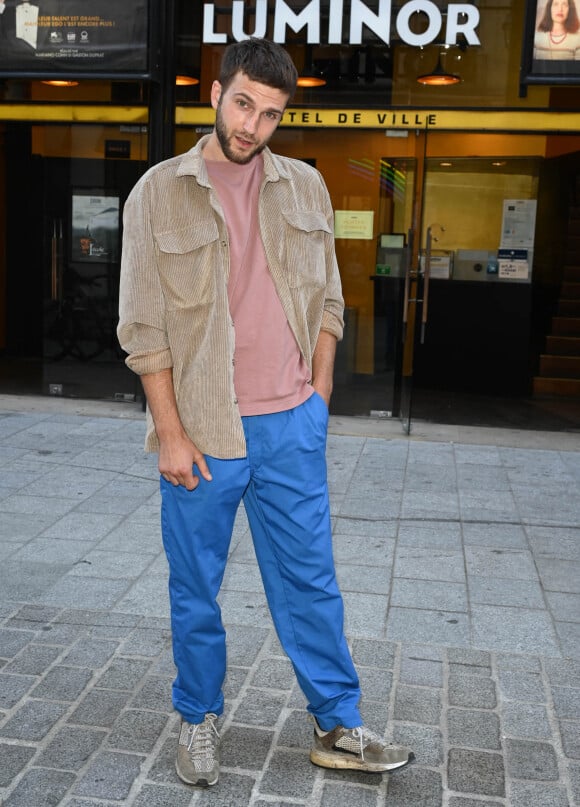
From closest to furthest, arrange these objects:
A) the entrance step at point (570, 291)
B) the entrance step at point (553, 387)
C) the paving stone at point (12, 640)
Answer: the paving stone at point (12, 640), the entrance step at point (553, 387), the entrance step at point (570, 291)

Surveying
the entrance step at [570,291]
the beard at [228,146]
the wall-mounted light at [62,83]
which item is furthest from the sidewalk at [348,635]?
the entrance step at [570,291]

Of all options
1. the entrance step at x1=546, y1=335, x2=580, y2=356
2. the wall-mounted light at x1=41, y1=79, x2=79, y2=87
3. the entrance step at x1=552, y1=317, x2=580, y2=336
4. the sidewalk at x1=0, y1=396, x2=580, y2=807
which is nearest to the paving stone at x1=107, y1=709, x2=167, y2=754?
the sidewalk at x1=0, y1=396, x2=580, y2=807

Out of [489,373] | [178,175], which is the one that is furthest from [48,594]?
[489,373]

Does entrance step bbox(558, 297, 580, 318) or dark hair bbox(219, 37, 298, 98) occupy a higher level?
dark hair bbox(219, 37, 298, 98)

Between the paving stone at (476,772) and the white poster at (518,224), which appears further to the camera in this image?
the white poster at (518,224)

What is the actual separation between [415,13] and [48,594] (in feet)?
18.3

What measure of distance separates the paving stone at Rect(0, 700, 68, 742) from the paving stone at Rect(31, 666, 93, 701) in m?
0.06

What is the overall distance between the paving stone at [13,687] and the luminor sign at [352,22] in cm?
585

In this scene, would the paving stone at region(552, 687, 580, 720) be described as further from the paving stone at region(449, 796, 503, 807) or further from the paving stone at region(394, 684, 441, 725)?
the paving stone at region(449, 796, 503, 807)

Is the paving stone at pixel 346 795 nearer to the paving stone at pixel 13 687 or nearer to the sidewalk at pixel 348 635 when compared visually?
the sidewalk at pixel 348 635

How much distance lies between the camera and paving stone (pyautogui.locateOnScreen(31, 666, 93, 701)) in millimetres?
3518

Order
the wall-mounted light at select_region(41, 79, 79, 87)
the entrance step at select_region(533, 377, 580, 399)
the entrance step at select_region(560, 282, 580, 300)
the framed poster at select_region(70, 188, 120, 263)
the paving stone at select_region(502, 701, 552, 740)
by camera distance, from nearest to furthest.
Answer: the paving stone at select_region(502, 701, 552, 740) → the wall-mounted light at select_region(41, 79, 79, 87) → the framed poster at select_region(70, 188, 120, 263) → the entrance step at select_region(533, 377, 580, 399) → the entrance step at select_region(560, 282, 580, 300)

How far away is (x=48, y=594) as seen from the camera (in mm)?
4477

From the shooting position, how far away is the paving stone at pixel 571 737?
3256 millimetres
